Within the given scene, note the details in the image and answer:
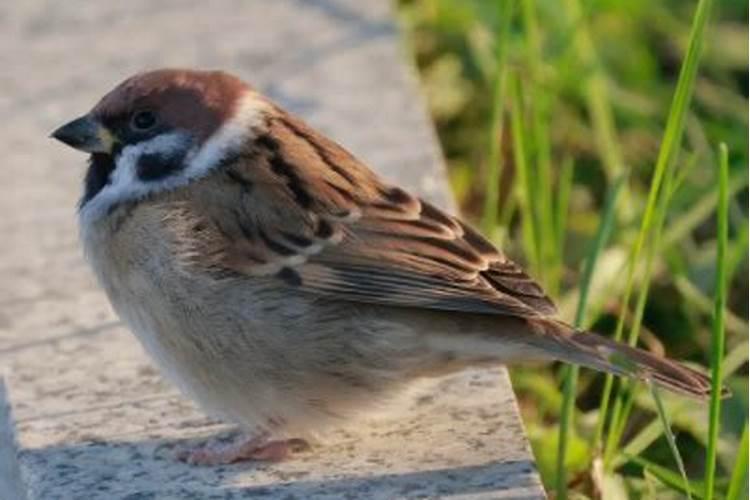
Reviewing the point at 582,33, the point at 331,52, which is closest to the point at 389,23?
the point at 331,52

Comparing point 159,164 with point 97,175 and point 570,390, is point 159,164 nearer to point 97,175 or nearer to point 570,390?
point 97,175

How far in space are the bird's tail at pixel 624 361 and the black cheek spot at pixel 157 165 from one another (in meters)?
0.73

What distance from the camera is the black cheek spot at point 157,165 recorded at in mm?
3609

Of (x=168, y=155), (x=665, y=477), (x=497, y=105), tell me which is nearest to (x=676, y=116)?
(x=665, y=477)

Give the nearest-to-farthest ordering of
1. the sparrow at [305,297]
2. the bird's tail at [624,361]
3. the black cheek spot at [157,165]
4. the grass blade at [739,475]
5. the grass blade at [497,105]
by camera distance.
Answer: the grass blade at [739,475] < the bird's tail at [624,361] < the sparrow at [305,297] < the black cheek spot at [157,165] < the grass blade at [497,105]

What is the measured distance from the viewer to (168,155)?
11.9 feet

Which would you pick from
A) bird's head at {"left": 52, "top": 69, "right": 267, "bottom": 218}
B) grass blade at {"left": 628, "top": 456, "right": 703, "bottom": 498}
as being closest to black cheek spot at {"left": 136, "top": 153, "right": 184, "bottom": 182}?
bird's head at {"left": 52, "top": 69, "right": 267, "bottom": 218}

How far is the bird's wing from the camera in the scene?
3359 millimetres

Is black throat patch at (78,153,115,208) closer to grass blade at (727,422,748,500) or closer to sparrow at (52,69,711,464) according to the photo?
sparrow at (52,69,711,464)

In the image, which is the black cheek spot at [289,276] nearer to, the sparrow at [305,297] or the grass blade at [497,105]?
the sparrow at [305,297]

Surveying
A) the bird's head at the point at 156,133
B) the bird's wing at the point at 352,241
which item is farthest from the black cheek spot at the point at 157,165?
the bird's wing at the point at 352,241

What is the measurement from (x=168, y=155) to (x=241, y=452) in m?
0.55

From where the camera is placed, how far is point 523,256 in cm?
450

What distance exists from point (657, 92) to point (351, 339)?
6.65 feet
